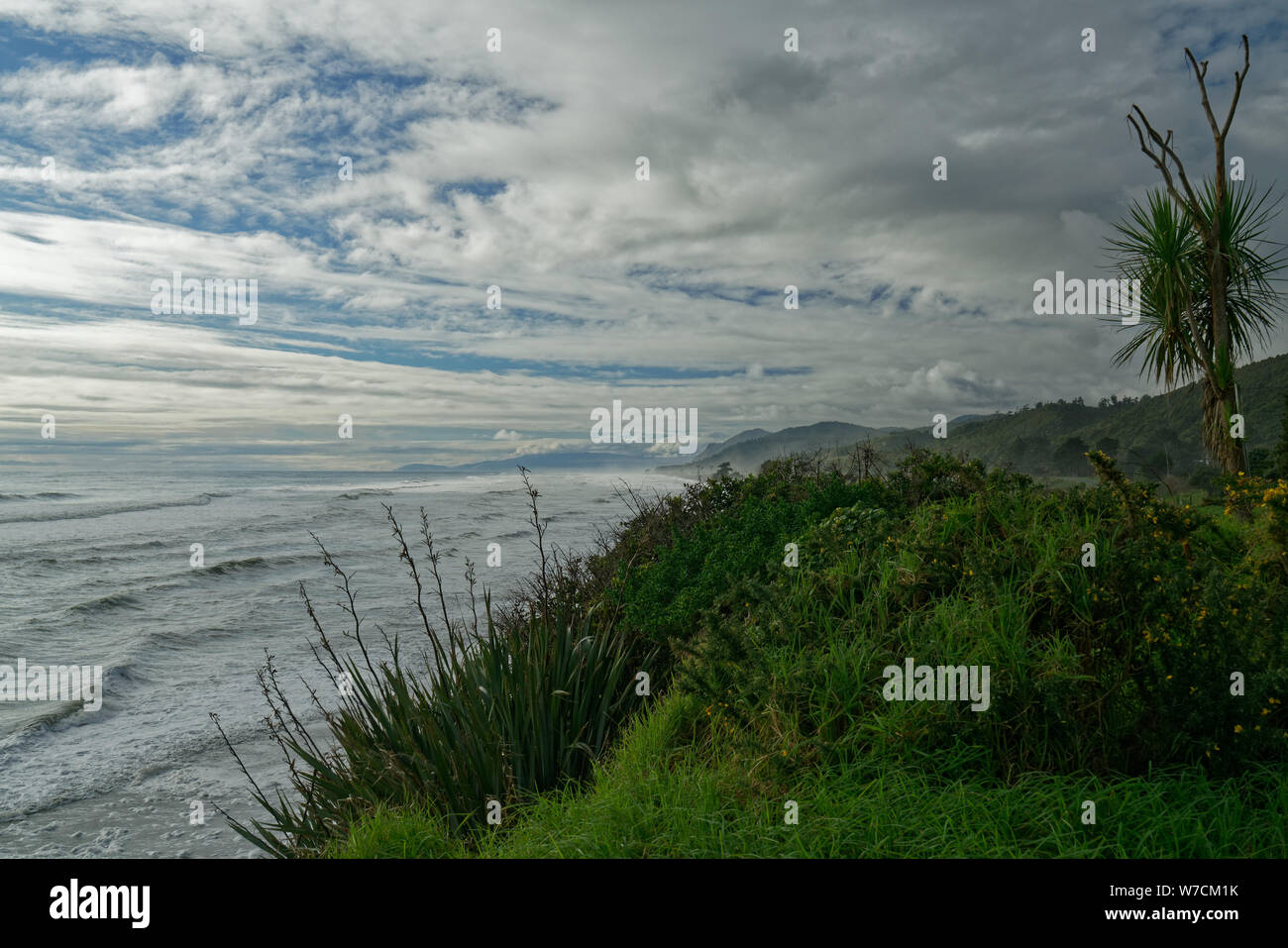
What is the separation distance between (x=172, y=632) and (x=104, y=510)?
88.0ft

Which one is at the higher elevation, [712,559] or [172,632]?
[712,559]

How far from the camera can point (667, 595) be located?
6277 millimetres

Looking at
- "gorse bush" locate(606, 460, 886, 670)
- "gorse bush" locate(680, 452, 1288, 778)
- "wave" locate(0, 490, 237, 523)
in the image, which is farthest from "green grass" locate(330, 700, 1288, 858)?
"wave" locate(0, 490, 237, 523)

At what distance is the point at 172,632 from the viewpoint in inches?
542

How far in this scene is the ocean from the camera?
690cm

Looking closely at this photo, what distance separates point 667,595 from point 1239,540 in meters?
4.76

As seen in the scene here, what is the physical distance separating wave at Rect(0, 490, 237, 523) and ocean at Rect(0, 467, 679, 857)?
175mm

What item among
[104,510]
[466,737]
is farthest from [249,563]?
[104,510]

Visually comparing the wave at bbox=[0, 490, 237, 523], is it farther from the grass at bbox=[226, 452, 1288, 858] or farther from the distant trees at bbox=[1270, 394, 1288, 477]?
the distant trees at bbox=[1270, 394, 1288, 477]

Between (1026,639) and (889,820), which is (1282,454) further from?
(889,820)

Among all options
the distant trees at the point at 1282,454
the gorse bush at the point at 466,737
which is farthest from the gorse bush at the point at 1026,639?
the distant trees at the point at 1282,454
